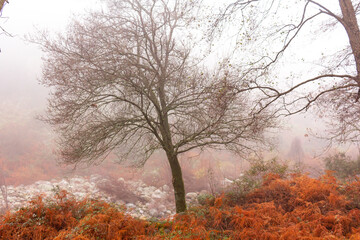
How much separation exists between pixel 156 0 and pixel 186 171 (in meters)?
12.7

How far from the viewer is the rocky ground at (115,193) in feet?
36.8

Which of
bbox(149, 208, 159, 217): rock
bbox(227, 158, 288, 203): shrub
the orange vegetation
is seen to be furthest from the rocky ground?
the orange vegetation

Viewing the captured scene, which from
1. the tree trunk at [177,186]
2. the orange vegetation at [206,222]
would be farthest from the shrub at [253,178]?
the tree trunk at [177,186]

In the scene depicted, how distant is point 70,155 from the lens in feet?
18.4

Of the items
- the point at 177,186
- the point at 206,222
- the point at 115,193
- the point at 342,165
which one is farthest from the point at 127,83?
the point at 342,165

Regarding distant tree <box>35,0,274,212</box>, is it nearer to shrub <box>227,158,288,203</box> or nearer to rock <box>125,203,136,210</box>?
shrub <box>227,158,288,203</box>

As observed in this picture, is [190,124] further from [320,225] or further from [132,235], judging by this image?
[320,225]

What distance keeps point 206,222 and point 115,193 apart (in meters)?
9.73

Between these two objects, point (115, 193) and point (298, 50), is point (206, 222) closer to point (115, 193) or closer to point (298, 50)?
point (298, 50)

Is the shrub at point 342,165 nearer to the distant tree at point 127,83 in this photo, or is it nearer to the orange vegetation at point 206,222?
the orange vegetation at point 206,222

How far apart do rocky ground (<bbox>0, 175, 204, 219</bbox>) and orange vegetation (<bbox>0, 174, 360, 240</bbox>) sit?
6189 millimetres

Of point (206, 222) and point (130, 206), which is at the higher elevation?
point (130, 206)

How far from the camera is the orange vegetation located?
3664mm

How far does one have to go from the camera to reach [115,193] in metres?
13.0
